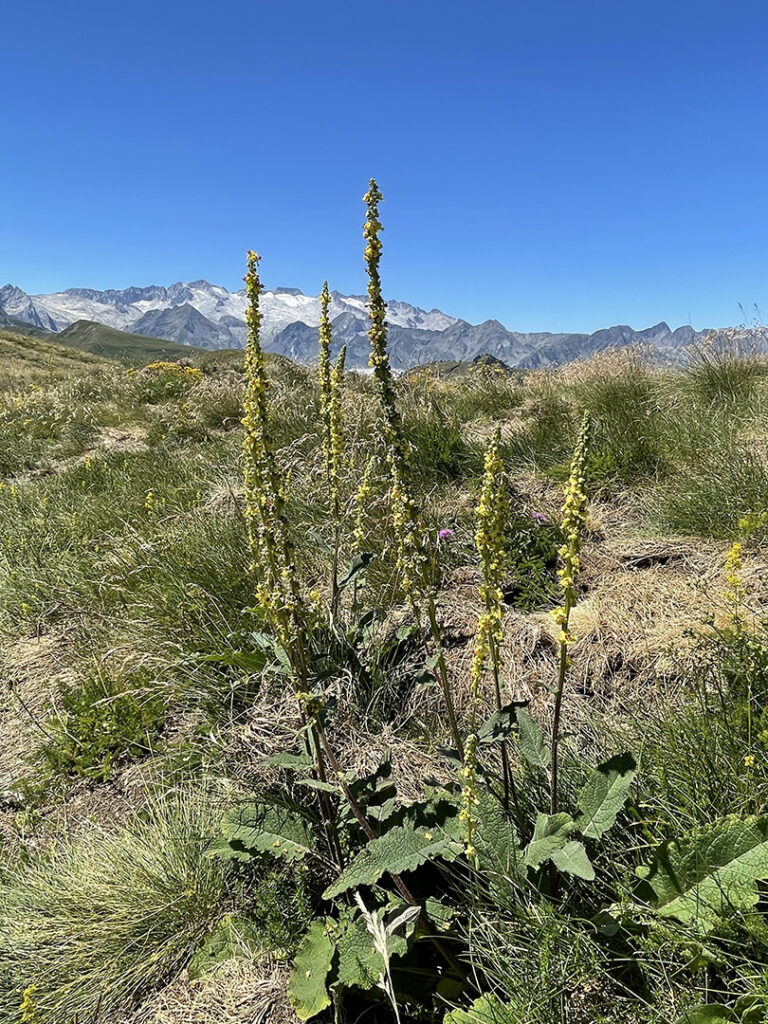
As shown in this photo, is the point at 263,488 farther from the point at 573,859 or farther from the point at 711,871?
the point at 711,871

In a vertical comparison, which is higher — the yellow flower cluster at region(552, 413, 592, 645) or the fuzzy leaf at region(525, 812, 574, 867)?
the yellow flower cluster at region(552, 413, 592, 645)

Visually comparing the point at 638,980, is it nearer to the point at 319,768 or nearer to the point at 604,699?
the point at 319,768

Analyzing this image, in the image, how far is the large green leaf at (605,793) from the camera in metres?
1.67

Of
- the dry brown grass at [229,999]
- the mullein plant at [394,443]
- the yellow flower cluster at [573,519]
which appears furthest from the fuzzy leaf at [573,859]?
the dry brown grass at [229,999]

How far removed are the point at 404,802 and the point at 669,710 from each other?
1.14 metres

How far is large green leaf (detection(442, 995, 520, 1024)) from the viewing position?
4.88 feet

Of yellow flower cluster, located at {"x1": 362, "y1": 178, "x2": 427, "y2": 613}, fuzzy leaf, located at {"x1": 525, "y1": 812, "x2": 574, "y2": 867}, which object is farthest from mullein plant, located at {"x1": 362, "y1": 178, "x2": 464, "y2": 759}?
fuzzy leaf, located at {"x1": 525, "y1": 812, "x2": 574, "y2": 867}

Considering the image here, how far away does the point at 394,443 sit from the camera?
5.58 ft

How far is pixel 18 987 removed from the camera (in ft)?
6.87

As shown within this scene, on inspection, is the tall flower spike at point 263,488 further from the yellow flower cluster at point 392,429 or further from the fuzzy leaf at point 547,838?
the fuzzy leaf at point 547,838

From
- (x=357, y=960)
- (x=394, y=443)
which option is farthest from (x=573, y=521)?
(x=357, y=960)

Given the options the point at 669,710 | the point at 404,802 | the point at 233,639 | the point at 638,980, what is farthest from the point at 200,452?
the point at 638,980

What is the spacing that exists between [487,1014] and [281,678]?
6.01ft

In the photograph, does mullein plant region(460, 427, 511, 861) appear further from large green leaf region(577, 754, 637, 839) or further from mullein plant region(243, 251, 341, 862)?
mullein plant region(243, 251, 341, 862)
